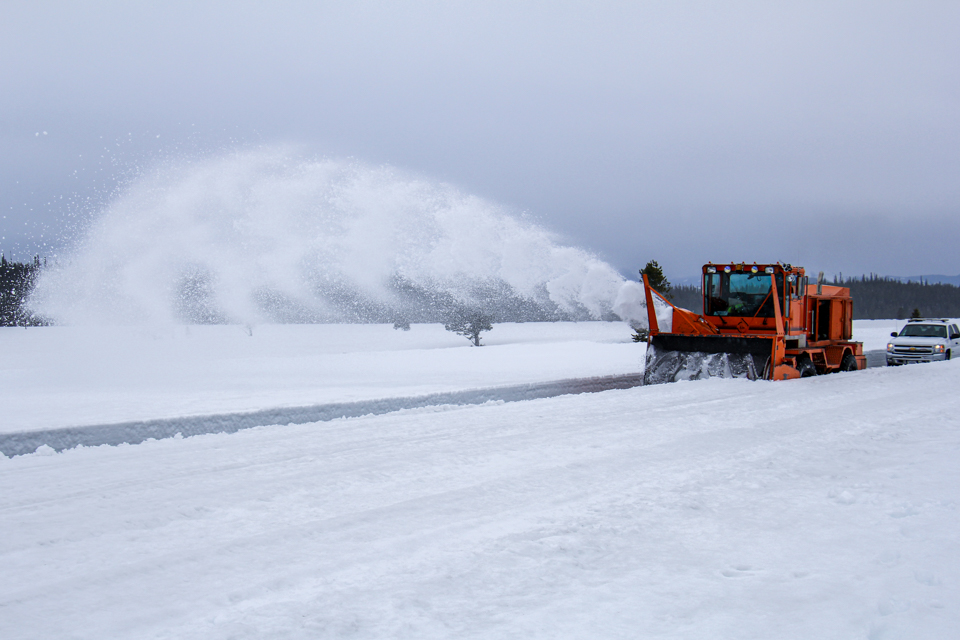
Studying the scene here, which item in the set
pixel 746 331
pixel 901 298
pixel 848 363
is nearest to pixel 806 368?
pixel 746 331

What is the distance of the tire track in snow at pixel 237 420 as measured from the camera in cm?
911

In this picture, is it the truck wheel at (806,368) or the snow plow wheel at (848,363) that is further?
the snow plow wheel at (848,363)

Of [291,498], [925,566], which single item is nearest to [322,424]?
[291,498]

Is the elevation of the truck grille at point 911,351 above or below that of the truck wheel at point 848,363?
above

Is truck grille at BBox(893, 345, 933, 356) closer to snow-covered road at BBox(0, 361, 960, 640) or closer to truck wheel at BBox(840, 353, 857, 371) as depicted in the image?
truck wheel at BBox(840, 353, 857, 371)

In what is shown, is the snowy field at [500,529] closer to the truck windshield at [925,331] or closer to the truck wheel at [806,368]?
the truck wheel at [806,368]

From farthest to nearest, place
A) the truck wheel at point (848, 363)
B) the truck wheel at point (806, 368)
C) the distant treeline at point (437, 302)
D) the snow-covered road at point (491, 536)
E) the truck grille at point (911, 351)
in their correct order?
the distant treeline at point (437, 302) → the truck grille at point (911, 351) → the truck wheel at point (848, 363) → the truck wheel at point (806, 368) → the snow-covered road at point (491, 536)

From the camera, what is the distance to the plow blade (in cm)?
1548

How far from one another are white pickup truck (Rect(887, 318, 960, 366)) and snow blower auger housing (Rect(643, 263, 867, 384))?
565 centimetres

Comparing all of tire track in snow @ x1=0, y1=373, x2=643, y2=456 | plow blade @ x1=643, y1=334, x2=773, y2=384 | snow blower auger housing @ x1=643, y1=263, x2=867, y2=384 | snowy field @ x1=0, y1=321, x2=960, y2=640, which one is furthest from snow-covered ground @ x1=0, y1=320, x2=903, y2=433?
snow blower auger housing @ x1=643, y1=263, x2=867, y2=384

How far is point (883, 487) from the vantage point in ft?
20.8

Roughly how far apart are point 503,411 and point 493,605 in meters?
7.52

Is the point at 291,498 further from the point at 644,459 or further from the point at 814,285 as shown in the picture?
the point at 814,285

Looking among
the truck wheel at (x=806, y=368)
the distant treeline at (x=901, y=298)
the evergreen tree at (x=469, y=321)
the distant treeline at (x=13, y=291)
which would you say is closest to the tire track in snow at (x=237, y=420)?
the truck wheel at (x=806, y=368)
